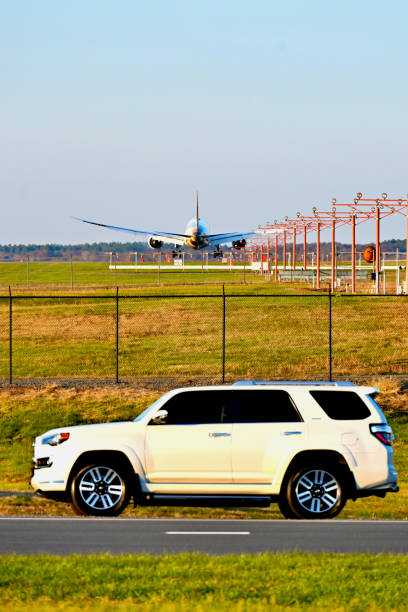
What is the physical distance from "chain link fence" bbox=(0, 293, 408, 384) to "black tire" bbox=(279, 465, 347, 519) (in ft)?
49.7

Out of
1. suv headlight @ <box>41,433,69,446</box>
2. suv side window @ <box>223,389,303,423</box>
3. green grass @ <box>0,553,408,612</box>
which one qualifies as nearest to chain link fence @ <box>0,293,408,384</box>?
suv side window @ <box>223,389,303,423</box>

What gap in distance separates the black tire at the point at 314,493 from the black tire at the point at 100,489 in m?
2.10

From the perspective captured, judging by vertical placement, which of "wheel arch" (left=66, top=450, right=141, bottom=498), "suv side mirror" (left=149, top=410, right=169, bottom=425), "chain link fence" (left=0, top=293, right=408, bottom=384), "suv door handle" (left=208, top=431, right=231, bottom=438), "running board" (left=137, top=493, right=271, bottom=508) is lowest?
"running board" (left=137, top=493, right=271, bottom=508)

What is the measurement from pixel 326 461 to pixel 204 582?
14.2ft

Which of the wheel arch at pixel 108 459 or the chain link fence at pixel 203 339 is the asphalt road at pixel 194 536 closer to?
the wheel arch at pixel 108 459

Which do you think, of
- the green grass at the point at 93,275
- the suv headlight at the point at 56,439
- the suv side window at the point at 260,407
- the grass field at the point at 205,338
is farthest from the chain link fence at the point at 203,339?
the green grass at the point at 93,275

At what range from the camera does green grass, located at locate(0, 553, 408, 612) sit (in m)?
8.68

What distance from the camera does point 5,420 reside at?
25328 mm

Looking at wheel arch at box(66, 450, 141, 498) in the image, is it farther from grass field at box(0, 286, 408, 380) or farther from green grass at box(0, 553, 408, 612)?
grass field at box(0, 286, 408, 380)

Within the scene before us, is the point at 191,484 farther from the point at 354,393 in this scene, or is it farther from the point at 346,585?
the point at 346,585

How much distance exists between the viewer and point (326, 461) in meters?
13.3

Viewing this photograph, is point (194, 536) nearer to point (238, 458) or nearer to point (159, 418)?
point (238, 458)

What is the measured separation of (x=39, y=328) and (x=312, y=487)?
33878 millimetres

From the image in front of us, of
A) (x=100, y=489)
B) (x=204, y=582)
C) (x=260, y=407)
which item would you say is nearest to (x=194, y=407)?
(x=260, y=407)
